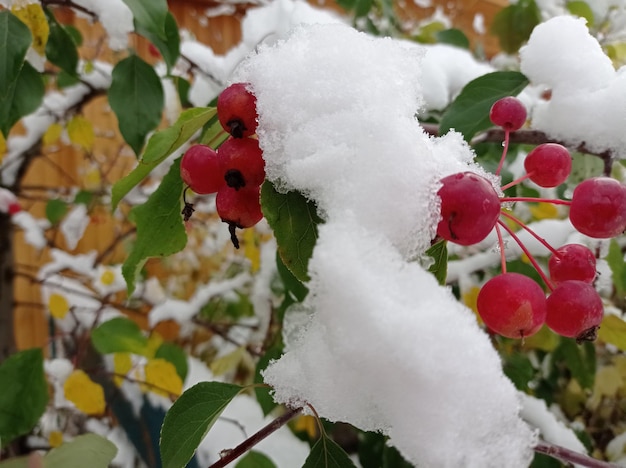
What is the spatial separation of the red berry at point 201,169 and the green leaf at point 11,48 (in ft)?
1.02

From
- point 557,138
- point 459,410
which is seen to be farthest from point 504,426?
point 557,138

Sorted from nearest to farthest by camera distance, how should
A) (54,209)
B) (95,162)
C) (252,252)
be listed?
(252,252) → (54,209) → (95,162)

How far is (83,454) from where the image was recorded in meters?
0.36

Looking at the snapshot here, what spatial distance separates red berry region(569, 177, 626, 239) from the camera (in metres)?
0.32

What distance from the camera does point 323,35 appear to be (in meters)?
0.34

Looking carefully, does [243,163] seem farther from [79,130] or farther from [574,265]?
[79,130]

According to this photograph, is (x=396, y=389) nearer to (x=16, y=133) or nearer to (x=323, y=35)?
(x=323, y=35)

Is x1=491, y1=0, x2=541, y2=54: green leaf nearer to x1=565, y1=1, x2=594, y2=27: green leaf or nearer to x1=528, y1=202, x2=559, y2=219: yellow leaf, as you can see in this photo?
x1=565, y1=1, x2=594, y2=27: green leaf

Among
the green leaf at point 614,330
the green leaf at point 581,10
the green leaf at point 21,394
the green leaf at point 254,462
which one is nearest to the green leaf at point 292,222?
the green leaf at point 254,462

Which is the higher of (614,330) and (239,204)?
(239,204)

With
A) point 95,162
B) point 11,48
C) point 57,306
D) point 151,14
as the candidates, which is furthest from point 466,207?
point 95,162

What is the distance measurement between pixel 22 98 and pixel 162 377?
0.45m

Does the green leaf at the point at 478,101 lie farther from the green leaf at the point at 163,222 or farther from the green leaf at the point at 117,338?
the green leaf at the point at 117,338

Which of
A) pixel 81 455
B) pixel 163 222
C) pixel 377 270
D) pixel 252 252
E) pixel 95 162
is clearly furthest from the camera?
pixel 95 162
